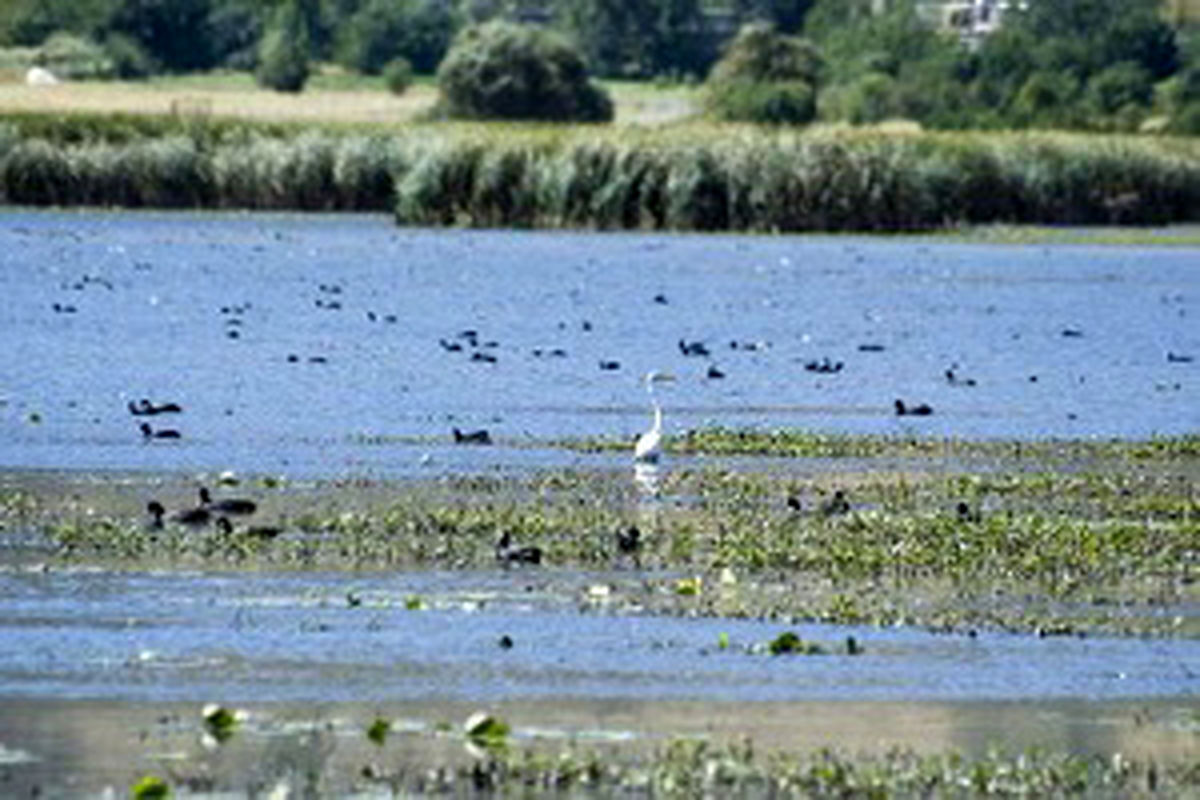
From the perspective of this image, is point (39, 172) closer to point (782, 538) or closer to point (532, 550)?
point (782, 538)

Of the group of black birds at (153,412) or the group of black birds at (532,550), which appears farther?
the group of black birds at (153,412)

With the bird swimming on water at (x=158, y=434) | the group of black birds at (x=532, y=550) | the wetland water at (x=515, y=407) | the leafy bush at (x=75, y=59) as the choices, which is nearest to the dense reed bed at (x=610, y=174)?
the wetland water at (x=515, y=407)

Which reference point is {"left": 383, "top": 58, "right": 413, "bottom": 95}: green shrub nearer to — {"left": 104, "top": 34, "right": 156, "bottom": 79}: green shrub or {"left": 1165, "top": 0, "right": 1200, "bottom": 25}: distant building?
{"left": 104, "top": 34, "right": 156, "bottom": 79}: green shrub

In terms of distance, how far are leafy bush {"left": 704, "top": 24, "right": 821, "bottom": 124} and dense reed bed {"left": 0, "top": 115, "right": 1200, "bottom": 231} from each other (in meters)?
33.4

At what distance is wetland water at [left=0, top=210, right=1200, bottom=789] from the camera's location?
74.8 ft

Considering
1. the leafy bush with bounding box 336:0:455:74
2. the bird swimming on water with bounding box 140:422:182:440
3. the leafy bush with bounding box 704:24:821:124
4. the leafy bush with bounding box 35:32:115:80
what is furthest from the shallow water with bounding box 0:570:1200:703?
the leafy bush with bounding box 336:0:455:74

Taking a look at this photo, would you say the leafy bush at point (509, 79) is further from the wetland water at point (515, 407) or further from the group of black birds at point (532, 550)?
the group of black birds at point (532, 550)

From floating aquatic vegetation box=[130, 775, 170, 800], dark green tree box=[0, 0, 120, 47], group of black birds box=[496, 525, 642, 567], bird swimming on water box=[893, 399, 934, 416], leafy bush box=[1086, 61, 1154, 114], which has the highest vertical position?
floating aquatic vegetation box=[130, 775, 170, 800]

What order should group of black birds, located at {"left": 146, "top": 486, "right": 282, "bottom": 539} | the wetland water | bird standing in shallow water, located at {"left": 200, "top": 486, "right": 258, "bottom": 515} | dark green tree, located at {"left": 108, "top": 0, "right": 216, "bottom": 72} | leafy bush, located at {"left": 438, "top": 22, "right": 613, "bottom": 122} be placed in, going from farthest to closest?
dark green tree, located at {"left": 108, "top": 0, "right": 216, "bottom": 72}, leafy bush, located at {"left": 438, "top": 22, "right": 613, "bottom": 122}, bird standing in shallow water, located at {"left": 200, "top": 486, "right": 258, "bottom": 515}, group of black birds, located at {"left": 146, "top": 486, "right": 282, "bottom": 539}, the wetland water

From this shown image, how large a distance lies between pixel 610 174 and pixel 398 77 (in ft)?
235

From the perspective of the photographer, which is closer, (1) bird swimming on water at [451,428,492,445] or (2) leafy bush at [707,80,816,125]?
(1) bird swimming on water at [451,428,492,445]

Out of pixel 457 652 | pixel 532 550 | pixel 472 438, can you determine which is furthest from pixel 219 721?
pixel 472 438

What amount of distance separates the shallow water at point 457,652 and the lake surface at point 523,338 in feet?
26.5

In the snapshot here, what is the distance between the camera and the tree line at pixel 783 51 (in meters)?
141
